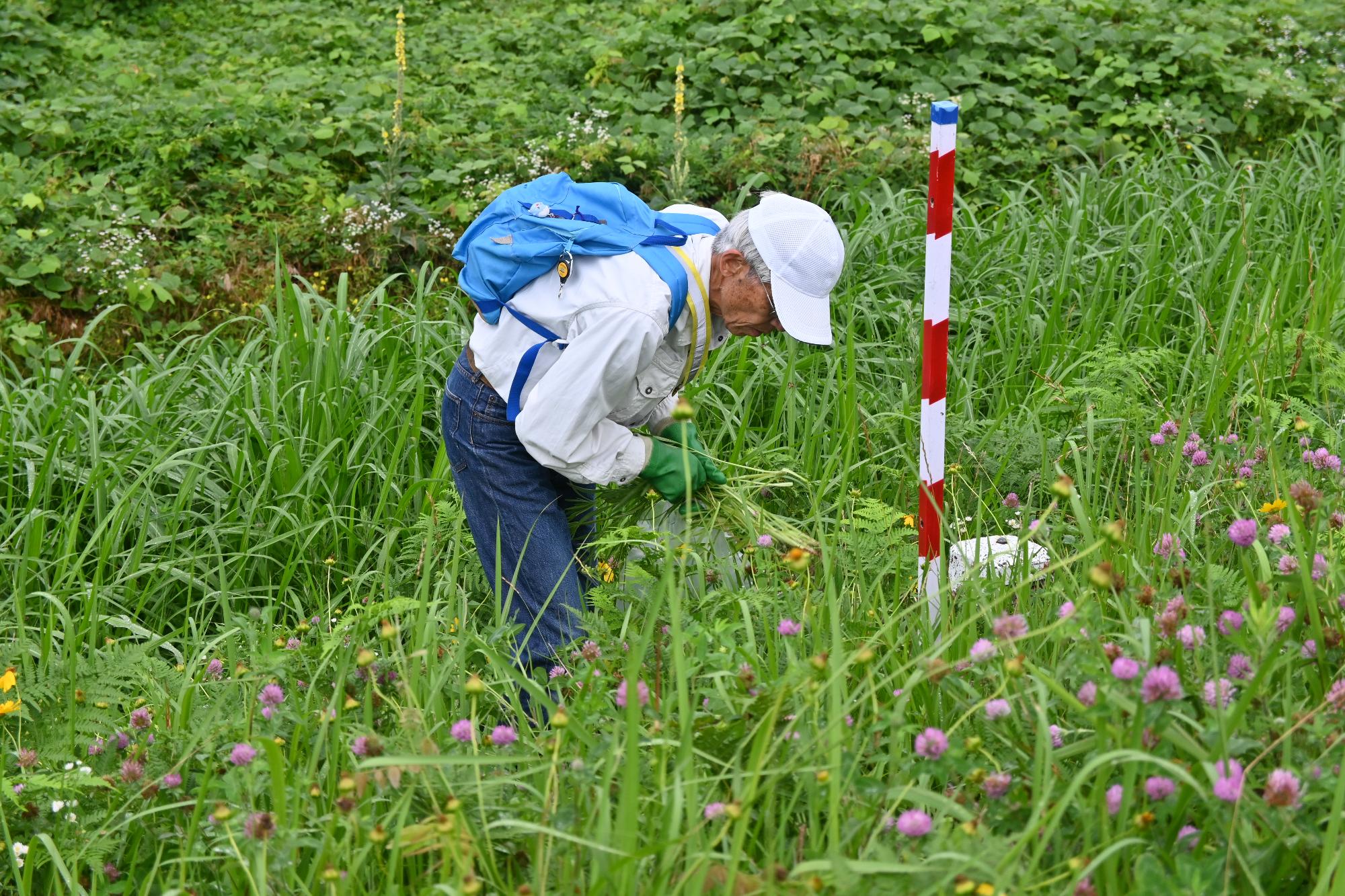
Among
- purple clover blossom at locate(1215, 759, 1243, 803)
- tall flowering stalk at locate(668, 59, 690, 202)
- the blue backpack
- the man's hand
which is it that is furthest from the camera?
tall flowering stalk at locate(668, 59, 690, 202)

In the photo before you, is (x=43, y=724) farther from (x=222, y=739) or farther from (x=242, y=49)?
(x=242, y=49)

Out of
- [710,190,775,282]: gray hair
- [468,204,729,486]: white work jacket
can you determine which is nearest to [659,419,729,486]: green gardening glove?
[468,204,729,486]: white work jacket

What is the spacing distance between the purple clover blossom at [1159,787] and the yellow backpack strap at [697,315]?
1.39m

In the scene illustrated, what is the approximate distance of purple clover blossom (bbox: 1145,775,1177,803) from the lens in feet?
4.83

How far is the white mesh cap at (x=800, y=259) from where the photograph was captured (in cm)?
247

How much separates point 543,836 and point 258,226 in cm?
459

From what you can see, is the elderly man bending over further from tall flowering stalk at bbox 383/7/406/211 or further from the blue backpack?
tall flowering stalk at bbox 383/7/406/211

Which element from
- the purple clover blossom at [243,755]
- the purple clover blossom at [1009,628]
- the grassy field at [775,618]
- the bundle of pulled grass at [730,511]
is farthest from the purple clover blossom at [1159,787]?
the purple clover blossom at [243,755]

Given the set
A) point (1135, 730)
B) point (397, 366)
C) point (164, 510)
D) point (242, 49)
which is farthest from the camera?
point (242, 49)

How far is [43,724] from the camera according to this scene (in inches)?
93.9

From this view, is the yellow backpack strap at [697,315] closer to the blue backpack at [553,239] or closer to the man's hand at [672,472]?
the blue backpack at [553,239]

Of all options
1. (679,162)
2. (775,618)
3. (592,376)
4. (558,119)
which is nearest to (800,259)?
(592,376)

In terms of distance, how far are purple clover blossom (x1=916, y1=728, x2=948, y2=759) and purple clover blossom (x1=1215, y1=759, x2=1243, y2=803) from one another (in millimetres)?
305

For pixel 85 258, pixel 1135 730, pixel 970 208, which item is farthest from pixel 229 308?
pixel 1135 730
